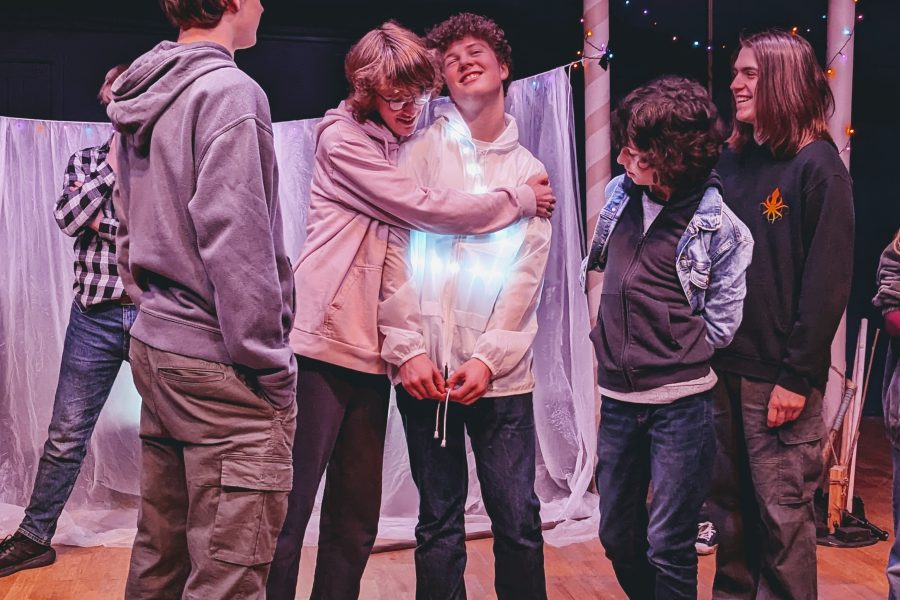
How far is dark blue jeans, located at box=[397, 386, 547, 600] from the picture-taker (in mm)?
2092

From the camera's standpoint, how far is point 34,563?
3.07m

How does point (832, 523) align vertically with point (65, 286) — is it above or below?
below

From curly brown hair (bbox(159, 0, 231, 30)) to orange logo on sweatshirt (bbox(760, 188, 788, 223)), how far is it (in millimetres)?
1420

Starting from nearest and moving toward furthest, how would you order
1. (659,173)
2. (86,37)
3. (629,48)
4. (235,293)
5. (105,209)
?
(235,293) < (659,173) < (105,209) < (86,37) < (629,48)

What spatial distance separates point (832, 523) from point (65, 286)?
326cm

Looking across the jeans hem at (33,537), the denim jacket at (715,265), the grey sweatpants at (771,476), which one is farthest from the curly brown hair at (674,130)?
the jeans hem at (33,537)

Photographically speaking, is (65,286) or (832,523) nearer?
(832,523)

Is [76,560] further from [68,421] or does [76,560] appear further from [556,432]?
[556,432]

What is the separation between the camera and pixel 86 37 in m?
4.57

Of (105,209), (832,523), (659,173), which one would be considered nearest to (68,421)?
(105,209)

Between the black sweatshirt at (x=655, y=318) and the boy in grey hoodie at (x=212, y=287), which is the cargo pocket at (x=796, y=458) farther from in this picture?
the boy in grey hoodie at (x=212, y=287)

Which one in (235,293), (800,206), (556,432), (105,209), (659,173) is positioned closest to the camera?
(235,293)

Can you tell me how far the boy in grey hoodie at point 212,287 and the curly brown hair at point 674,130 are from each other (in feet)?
2.95

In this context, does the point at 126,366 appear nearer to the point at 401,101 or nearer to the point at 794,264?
the point at 401,101
